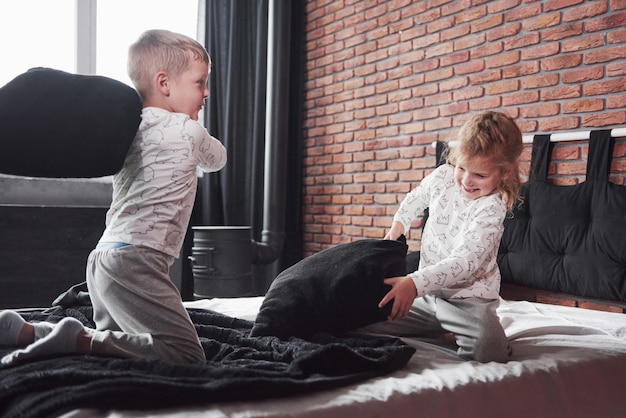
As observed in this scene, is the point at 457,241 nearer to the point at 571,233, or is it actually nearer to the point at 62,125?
the point at 571,233

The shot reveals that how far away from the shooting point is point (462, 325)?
1.50 m

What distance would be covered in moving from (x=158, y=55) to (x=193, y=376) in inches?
30.7

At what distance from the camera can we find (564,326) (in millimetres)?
1656

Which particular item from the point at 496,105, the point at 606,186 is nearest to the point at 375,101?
the point at 496,105

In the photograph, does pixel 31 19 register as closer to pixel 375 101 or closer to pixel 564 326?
pixel 375 101

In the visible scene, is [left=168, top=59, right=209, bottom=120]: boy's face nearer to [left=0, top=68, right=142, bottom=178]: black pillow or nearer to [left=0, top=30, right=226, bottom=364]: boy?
[left=0, top=30, right=226, bottom=364]: boy

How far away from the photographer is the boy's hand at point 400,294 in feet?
4.87

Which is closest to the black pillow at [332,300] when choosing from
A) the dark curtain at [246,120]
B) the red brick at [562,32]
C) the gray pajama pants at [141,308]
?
the gray pajama pants at [141,308]

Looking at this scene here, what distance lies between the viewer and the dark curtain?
13.5ft

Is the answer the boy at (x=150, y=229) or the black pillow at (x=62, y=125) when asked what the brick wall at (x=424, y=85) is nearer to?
the boy at (x=150, y=229)

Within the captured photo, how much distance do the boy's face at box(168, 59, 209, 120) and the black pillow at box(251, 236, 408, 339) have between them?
540mm

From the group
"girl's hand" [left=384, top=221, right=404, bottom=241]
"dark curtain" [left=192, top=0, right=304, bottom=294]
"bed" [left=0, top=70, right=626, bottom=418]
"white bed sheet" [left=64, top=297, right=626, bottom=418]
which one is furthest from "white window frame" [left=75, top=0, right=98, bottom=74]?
"white bed sheet" [left=64, top=297, right=626, bottom=418]

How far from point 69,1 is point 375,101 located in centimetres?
212

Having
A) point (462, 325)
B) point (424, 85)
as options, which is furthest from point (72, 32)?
point (462, 325)
